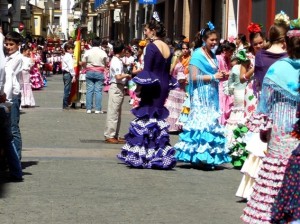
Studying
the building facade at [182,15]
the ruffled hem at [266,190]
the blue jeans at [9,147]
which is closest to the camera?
the ruffled hem at [266,190]

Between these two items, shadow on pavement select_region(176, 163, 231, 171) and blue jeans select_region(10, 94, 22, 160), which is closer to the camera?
blue jeans select_region(10, 94, 22, 160)

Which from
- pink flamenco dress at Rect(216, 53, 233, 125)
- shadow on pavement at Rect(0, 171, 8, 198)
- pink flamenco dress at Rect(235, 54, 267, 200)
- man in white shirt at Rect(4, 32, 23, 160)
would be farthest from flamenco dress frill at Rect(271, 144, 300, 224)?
pink flamenco dress at Rect(216, 53, 233, 125)

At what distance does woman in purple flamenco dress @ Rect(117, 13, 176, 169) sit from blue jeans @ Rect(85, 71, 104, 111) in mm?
10126

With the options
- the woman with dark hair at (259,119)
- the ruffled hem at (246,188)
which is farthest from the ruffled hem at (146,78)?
the ruffled hem at (246,188)

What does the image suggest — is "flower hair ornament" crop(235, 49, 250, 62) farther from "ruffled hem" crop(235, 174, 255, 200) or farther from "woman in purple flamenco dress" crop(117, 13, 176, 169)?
"ruffled hem" crop(235, 174, 255, 200)

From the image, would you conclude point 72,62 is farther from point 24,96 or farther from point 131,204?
point 131,204

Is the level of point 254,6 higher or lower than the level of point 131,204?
higher

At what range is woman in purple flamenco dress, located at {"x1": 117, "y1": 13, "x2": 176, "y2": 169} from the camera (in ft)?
41.3

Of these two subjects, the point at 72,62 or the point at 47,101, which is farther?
the point at 47,101


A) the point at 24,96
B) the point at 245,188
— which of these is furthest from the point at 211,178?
the point at 24,96

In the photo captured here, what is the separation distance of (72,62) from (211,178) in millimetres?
13227

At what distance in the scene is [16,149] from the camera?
11.6 metres

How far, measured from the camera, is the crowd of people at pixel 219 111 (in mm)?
7855

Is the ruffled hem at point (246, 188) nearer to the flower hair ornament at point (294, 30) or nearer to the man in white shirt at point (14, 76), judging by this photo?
the flower hair ornament at point (294, 30)
